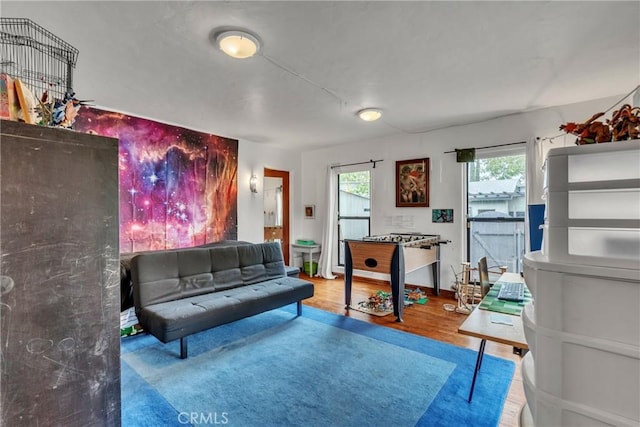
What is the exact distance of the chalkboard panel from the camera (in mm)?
1028

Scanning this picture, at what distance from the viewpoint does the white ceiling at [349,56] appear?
1.86 metres

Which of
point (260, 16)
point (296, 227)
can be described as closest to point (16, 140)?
point (260, 16)

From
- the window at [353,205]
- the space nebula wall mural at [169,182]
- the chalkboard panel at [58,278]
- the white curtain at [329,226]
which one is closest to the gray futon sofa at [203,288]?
the chalkboard panel at [58,278]

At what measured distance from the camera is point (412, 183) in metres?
4.81

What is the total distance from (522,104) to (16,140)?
4.41 metres

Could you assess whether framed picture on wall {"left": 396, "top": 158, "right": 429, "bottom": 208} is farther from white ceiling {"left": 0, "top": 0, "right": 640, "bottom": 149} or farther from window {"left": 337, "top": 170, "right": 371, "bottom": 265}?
white ceiling {"left": 0, "top": 0, "right": 640, "bottom": 149}

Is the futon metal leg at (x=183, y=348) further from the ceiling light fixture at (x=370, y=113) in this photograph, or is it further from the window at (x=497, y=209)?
the window at (x=497, y=209)

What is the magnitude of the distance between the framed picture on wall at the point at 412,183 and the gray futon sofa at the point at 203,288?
2.40 m

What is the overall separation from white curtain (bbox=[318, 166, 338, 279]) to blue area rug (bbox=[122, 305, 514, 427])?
8.75 feet

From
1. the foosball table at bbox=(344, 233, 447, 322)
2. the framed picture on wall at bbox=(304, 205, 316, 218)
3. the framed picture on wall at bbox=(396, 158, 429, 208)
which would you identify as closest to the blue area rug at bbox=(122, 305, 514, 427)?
the foosball table at bbox=(344, 233, 447, 322)

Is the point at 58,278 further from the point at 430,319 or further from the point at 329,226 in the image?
the point at 329,226

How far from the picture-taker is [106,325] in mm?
1258

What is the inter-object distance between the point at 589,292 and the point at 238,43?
2.38 meters

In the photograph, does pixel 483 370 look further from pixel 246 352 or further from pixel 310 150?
pixel 310 150
